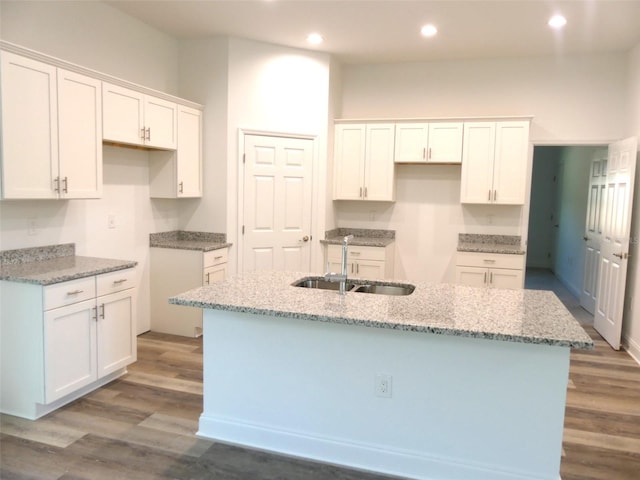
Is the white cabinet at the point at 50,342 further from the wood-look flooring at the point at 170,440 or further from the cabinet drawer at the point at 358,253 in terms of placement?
the cabinet drawer at the point at 358,253

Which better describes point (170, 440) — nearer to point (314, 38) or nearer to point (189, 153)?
point (189, 153)

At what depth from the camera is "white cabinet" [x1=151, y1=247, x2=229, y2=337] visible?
446 centimetres

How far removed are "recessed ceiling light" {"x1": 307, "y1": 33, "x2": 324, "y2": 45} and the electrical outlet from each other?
3394 mm

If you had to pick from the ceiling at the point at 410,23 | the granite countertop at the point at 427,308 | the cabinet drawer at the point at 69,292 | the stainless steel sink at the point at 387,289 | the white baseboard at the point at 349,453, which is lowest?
the white baseboard at the point at 349,453

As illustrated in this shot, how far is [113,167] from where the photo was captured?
13.6 ft

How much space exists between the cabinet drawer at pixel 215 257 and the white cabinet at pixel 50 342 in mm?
1210

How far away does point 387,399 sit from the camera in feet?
8.00

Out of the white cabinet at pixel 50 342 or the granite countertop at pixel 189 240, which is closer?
the white cabinet at pixel 50 342

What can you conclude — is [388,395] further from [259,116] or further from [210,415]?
[259,116]

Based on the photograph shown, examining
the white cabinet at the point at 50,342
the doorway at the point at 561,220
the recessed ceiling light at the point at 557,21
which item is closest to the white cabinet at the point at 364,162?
the recessed ceiling light at the point at 557,21

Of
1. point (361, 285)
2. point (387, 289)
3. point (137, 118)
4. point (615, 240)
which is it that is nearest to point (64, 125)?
point (137, 118)

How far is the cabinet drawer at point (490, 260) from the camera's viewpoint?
4777mm

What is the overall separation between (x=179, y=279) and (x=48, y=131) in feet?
6.06

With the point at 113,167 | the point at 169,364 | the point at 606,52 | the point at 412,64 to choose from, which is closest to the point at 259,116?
the point at 113,167
